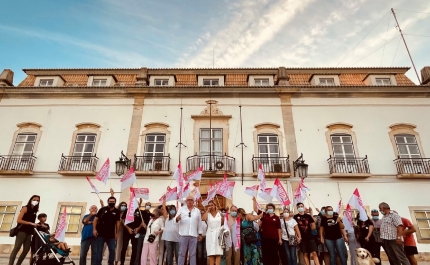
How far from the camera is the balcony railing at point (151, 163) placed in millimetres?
12656

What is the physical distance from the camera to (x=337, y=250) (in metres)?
6.92

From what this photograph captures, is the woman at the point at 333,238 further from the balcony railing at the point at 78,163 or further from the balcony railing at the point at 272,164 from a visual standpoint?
the balcony railing at the point at 78,163

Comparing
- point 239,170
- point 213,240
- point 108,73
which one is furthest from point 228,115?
point 213,240

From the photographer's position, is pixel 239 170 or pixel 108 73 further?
pixel 108 73

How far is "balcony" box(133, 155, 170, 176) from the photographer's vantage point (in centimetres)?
1238

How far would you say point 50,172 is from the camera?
12641 millimetres

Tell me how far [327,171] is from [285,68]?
20.8 feet

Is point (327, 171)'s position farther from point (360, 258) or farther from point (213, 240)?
point (213, 240)

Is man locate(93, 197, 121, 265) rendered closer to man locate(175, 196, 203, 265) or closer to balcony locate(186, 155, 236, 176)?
man locate(175, 196, 203, 265)

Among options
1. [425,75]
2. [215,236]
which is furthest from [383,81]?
[215,236]

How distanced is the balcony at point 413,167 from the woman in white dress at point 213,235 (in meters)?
9.90

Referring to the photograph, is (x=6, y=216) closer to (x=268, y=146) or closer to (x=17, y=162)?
(x=17, y=162)

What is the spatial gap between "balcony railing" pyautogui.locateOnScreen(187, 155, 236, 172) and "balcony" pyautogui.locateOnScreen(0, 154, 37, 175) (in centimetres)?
733

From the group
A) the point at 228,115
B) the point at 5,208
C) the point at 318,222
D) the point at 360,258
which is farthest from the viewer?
the point at 228,115
